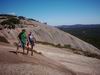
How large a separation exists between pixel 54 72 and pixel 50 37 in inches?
1825

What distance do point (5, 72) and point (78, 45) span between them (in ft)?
158

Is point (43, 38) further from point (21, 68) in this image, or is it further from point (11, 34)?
point (21, 68)

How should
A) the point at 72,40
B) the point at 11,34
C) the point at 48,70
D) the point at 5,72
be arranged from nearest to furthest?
1. the point at 5,72
2. the point at 48,70
3. the point at 11,34
4. the point at 72,40

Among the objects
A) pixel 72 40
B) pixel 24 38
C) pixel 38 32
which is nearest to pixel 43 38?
pixel 38 32

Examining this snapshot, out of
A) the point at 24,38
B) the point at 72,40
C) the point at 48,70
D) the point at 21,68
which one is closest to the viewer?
the point at 21,68

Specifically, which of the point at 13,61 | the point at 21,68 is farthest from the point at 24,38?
the point at 21,68

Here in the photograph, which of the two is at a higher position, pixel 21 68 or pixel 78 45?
pixel 21 68

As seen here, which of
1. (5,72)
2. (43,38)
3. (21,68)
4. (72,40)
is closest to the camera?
(5,72)

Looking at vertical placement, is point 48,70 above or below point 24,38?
below

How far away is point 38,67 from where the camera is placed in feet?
37.5

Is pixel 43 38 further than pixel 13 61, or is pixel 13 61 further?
pixel 43 38

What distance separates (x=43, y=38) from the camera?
55719mm

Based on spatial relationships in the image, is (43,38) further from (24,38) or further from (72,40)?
(24,38)

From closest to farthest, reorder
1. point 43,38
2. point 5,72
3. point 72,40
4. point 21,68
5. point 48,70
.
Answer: point 5,72, point 21,68, point 48,70, point 43,38, point 72,40
